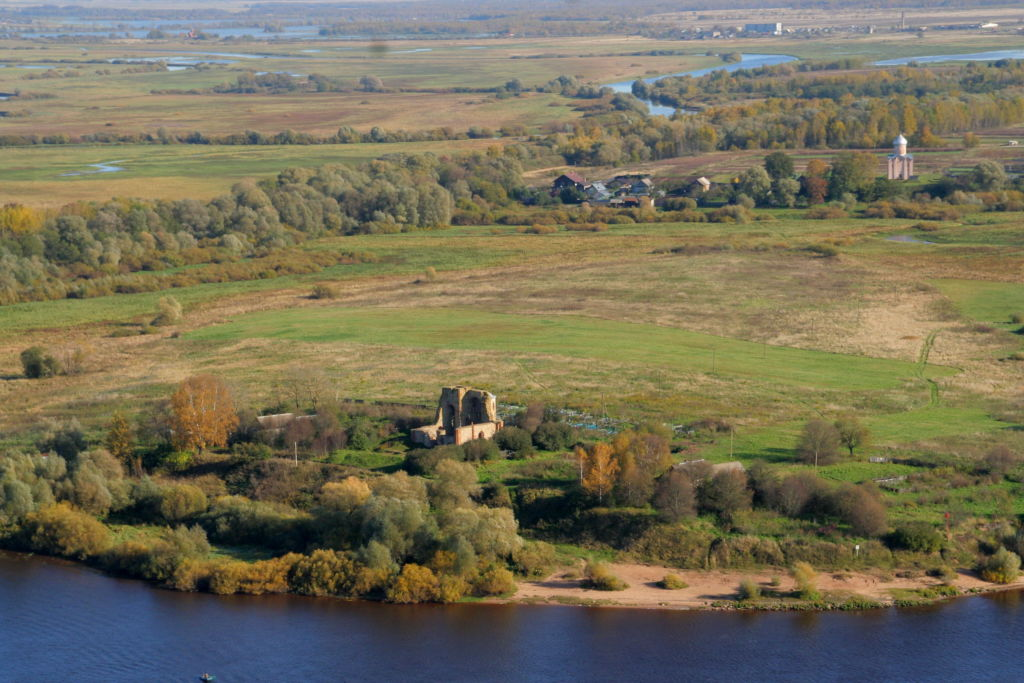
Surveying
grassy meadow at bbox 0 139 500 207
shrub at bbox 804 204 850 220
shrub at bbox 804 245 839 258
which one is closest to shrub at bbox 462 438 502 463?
shrub at bbox 804 245 839 258

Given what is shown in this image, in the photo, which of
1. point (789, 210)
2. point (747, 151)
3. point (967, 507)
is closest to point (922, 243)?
point (789, 210)

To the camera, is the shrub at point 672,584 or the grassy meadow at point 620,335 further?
the grassy meadow at point 620,335

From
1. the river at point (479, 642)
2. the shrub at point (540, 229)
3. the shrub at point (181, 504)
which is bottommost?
the river at point (479, 642)

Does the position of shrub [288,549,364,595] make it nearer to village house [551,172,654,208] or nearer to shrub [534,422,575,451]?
shrub [534,422,575,451]

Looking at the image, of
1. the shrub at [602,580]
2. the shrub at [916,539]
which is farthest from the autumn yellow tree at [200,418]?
the shrub at [916,539]

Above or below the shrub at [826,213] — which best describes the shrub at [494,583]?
below

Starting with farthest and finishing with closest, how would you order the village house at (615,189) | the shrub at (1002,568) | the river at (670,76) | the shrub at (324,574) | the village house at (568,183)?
the river at (670,76) → the village house at (568,183) → the village house at (615,189) → the shrub at (324,574) → the shrub at (1002,568)

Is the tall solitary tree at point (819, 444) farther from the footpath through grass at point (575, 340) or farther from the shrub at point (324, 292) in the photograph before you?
the shrub at point (324, 292)
